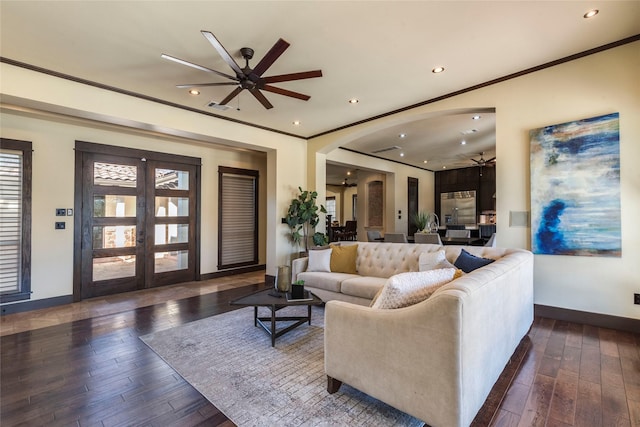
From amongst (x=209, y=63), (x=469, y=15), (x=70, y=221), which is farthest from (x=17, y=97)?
(x=469, y=15)

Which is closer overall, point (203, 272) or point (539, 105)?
point (539, 105)

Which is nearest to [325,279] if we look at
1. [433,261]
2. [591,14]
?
[433,261]

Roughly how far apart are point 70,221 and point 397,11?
537cm

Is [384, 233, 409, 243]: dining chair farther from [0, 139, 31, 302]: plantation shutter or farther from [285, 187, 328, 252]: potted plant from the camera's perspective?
[0, 139, 31, 302]: plantation shutter

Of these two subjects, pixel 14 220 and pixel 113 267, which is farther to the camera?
pixel 113 267

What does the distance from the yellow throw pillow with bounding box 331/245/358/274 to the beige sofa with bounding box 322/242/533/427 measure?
2.24m

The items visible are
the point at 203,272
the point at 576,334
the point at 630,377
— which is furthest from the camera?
the point at 203,272

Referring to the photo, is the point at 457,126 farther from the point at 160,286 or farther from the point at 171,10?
the point at 160,286

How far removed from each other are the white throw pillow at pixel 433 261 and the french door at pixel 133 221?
4553mm

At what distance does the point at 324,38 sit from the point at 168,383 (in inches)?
135

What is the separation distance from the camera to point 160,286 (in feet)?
17.9

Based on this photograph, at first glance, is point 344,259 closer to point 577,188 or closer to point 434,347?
point 434,347

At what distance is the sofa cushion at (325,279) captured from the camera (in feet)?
12.6

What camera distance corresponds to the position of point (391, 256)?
13.3 feet
